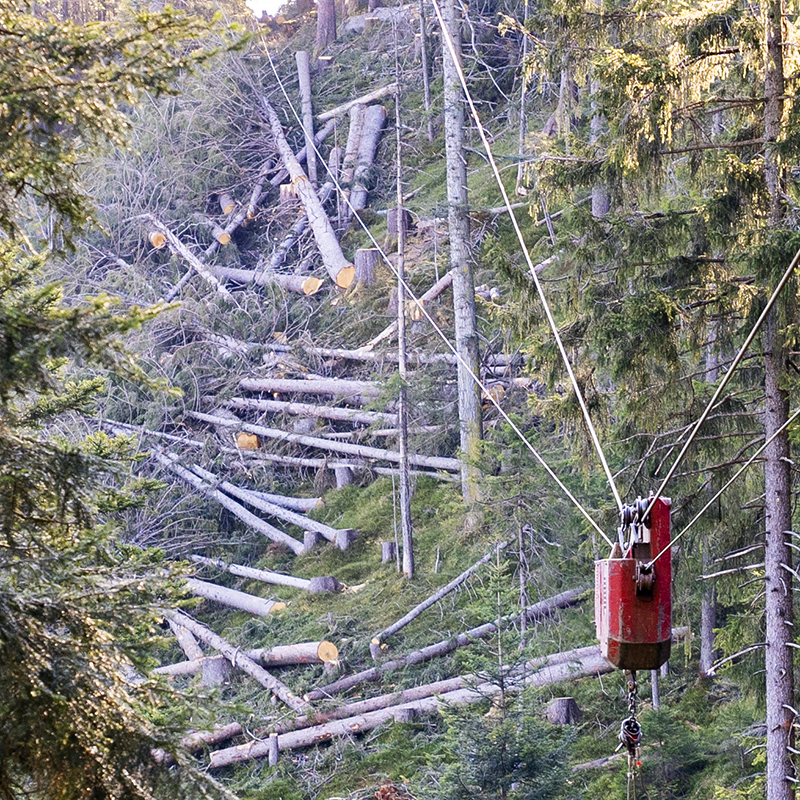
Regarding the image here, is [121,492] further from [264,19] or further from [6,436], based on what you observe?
[264,19]

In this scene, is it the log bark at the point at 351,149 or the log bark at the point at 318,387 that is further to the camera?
the log bark at the point at 351,149

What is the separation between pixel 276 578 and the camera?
1507 cm

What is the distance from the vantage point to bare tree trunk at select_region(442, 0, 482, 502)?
14789 mm

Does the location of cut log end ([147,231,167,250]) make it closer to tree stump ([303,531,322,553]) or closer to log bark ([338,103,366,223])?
log bark ([338,103,366,223])

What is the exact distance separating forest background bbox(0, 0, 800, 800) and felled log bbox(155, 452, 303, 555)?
67 mm

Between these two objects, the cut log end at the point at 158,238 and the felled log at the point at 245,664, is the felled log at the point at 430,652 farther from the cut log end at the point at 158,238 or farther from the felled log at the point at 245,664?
the cut log end at the point at 158,238

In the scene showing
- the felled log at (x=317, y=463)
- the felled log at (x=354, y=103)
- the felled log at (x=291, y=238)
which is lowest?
the felled log at (x=317, y=463)

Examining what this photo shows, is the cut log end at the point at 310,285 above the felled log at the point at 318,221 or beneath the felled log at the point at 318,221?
beneath

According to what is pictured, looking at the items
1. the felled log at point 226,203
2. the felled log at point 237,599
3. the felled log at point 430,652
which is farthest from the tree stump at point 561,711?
the felled log at point 226,203

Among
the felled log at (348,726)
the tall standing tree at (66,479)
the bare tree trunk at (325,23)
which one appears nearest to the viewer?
the tall standing tree at (66,479)

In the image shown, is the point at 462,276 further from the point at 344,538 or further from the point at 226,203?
the point at 226,203

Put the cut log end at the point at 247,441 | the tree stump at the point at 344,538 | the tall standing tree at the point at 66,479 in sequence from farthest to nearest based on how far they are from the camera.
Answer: the cut log end at the point at 247,441 < the tree stump at the point at 344,538 < the tall standing tree at the point at 66,479

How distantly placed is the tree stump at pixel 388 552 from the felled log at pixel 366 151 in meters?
8.04

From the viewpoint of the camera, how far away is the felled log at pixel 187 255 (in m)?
19.6
